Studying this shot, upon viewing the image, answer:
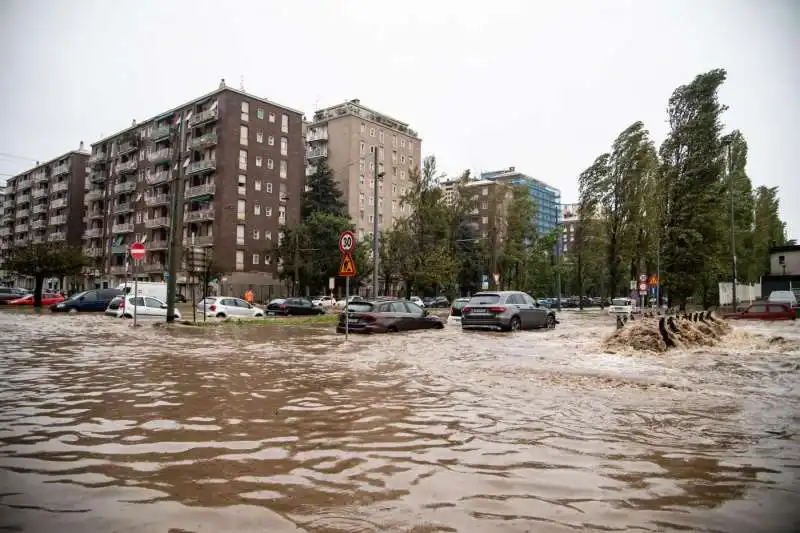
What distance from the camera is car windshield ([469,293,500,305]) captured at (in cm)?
2016

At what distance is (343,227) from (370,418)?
55.7m

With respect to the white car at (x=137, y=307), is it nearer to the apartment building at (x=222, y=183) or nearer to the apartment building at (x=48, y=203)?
the apartment building at (x=222, y=183)

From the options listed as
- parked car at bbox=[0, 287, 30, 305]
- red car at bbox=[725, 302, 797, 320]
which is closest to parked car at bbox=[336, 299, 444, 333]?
red car at bbox=[725, 302, 797, 320]

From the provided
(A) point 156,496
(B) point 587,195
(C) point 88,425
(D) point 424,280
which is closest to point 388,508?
(A) point 156,496

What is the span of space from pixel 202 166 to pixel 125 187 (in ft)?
68.6

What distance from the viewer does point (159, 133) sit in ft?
225

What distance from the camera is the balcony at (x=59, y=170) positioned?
89.5 m

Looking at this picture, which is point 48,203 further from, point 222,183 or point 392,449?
point 392,449

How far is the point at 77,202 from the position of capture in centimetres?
8875

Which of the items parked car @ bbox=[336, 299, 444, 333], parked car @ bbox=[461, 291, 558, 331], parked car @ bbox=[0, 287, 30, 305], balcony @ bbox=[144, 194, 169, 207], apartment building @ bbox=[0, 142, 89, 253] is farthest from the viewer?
apartment building @ bbox=[0, 142, 89, 253]

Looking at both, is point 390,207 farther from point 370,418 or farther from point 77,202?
point 370,418

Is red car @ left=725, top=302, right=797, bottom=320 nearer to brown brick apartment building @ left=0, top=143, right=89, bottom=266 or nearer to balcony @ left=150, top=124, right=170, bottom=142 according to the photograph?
balcony @ left=150, top=124, right=170, bottom=142

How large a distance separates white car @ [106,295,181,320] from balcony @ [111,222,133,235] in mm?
52866

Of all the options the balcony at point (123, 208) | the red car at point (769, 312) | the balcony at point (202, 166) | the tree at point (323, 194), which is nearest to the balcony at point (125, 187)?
the balcony at point (123, 208)
